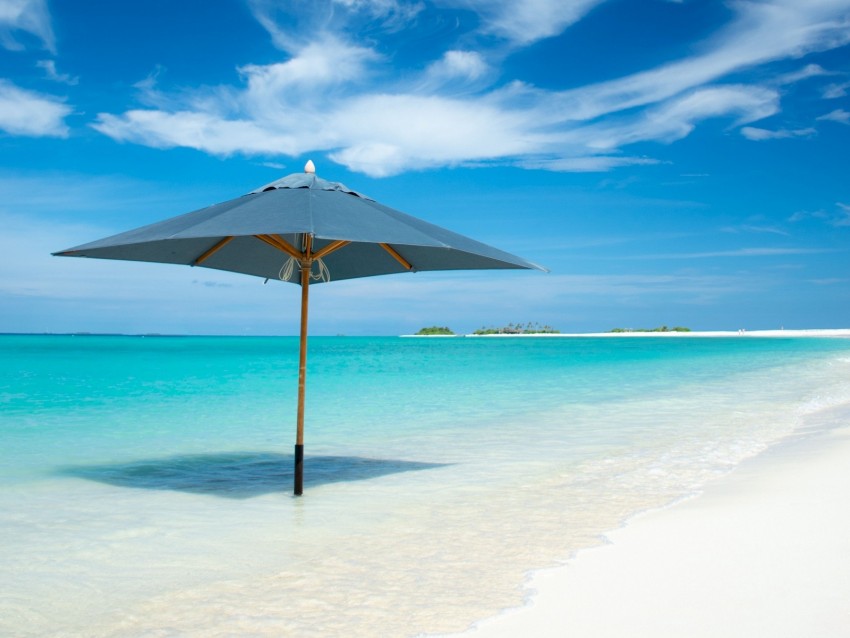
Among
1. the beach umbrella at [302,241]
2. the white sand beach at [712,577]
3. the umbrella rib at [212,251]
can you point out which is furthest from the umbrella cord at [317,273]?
the white sand beach at [712,577]

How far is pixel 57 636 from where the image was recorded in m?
2.85

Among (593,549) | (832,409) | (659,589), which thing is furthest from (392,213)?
(832,409)

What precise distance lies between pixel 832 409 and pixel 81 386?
1527 cm

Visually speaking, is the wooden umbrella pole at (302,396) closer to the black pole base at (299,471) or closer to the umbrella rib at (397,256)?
the black pole base at (299,471)

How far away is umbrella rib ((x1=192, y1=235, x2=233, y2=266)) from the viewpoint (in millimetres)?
5953

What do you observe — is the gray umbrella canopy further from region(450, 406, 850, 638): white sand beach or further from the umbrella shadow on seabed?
region(450, 406, 850, 638): white sand beach

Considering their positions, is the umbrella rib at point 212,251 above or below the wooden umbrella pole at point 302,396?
above

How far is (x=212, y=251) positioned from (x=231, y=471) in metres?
2.08

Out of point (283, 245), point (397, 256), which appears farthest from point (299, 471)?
point (397, 256)

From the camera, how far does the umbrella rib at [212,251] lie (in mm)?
→ 5953

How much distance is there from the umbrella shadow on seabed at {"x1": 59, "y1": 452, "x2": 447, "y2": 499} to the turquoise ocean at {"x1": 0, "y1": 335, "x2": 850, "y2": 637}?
0.03 meters

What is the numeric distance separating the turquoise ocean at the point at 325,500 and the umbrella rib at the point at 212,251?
1.90 meters

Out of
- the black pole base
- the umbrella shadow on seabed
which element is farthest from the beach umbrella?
the umbrella shadow on seabed

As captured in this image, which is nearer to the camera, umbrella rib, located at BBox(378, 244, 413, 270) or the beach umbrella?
the beach umbrella
